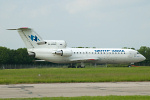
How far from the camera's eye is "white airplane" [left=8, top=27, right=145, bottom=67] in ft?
180

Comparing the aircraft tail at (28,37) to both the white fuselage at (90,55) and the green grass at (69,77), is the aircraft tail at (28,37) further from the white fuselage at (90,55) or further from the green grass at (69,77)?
the green grass at (69,77)

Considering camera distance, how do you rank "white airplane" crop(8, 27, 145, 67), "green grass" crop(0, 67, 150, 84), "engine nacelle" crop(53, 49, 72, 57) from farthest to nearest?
"engine nacelle" crop(53, 49, 72, 57) → "white airplane" crop(8, 27, 145, 67) → "green grass" crop(0, 67, 150, 84)

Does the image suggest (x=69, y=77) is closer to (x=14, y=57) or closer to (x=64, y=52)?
(x=64, y=52)

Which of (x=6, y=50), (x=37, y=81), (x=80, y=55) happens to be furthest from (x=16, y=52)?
(x=37, y=81)

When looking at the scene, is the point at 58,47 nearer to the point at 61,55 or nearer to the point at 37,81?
the point at 61,55

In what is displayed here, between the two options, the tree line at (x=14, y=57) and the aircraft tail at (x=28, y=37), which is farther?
the tree line at (x=14, y=57)

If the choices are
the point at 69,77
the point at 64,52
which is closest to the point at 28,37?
the point at 64,52

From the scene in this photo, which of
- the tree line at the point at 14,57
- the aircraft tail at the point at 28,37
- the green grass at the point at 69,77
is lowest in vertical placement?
the green grass at the point at 69,77

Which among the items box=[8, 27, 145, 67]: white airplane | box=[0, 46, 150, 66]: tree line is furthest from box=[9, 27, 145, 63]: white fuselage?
box=[0, 46, 150, 66]: tree line

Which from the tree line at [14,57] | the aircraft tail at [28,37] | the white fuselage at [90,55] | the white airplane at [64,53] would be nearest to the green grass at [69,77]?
the aircraft tail at [28,37]

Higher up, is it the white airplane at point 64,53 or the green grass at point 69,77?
the white airplane at point 64,53

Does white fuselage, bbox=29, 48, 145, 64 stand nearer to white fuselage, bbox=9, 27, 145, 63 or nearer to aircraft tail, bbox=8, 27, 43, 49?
white fuselage, bbox=9, 27, 145, 63

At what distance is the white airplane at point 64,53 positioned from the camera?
180 feet

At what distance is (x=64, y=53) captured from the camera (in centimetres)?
5606
